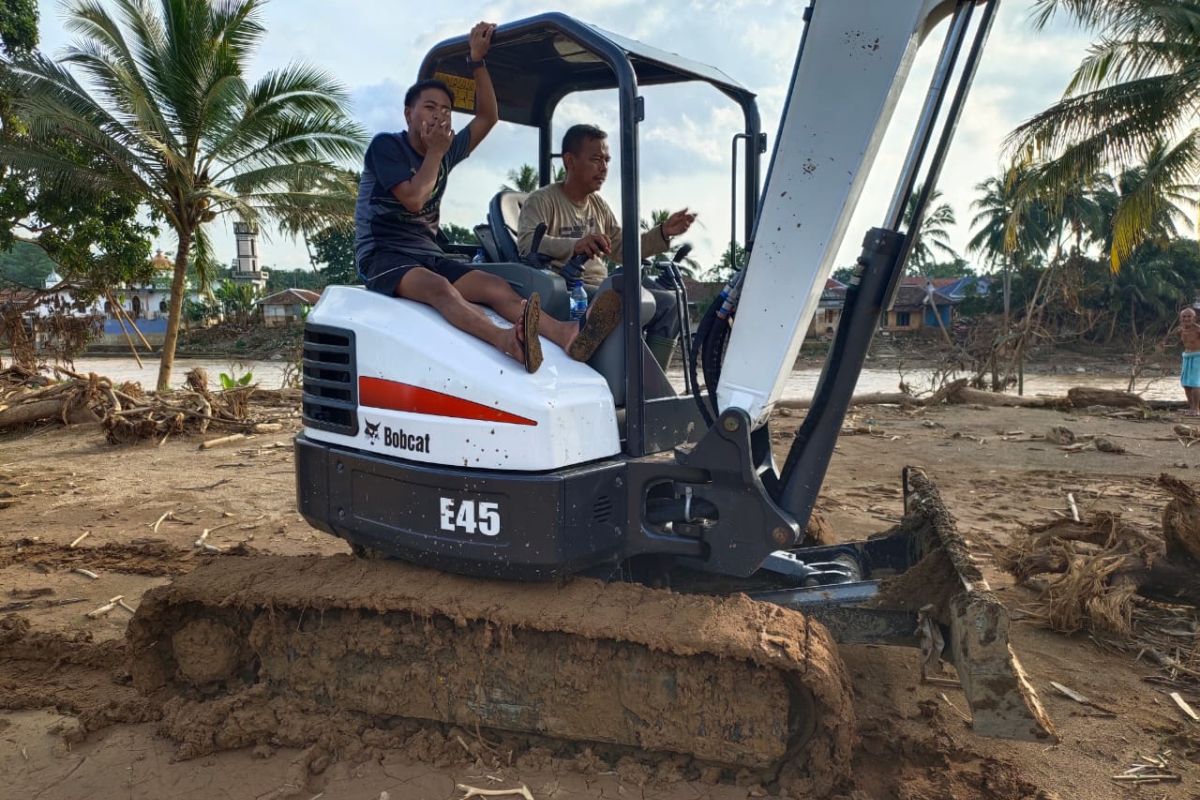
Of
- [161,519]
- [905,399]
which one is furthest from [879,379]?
[161,519]

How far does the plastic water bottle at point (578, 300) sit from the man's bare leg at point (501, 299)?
191mm

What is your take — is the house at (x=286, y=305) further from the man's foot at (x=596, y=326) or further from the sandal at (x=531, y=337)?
the sandal at (x=531, y=337)

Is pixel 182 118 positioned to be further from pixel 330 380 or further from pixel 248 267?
pixel 248 267

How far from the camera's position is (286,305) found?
5675 cm

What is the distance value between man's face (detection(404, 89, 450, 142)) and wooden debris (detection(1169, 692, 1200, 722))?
3.93 m

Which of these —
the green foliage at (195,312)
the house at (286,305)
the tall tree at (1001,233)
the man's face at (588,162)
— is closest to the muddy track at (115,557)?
the man's face at (588,162)

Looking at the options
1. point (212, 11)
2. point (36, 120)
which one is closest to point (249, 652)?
point (36, 120)

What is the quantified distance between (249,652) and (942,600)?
283 cm

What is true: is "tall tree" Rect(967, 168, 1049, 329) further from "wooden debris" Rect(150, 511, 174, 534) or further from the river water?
"wooden debris" Rect(150, 511, 174, 534)

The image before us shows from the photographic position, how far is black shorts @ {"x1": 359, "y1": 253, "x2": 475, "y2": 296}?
3.53 m

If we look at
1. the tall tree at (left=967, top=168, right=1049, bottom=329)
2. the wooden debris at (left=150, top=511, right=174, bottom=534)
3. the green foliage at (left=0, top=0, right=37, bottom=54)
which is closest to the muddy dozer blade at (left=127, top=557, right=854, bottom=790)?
the wooden debris at (left=150, top=511, right=174, bottom=534)

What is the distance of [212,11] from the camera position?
49.6 feet

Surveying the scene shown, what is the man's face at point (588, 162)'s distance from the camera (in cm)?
412

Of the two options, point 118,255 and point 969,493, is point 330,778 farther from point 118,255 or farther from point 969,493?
point 118,255
